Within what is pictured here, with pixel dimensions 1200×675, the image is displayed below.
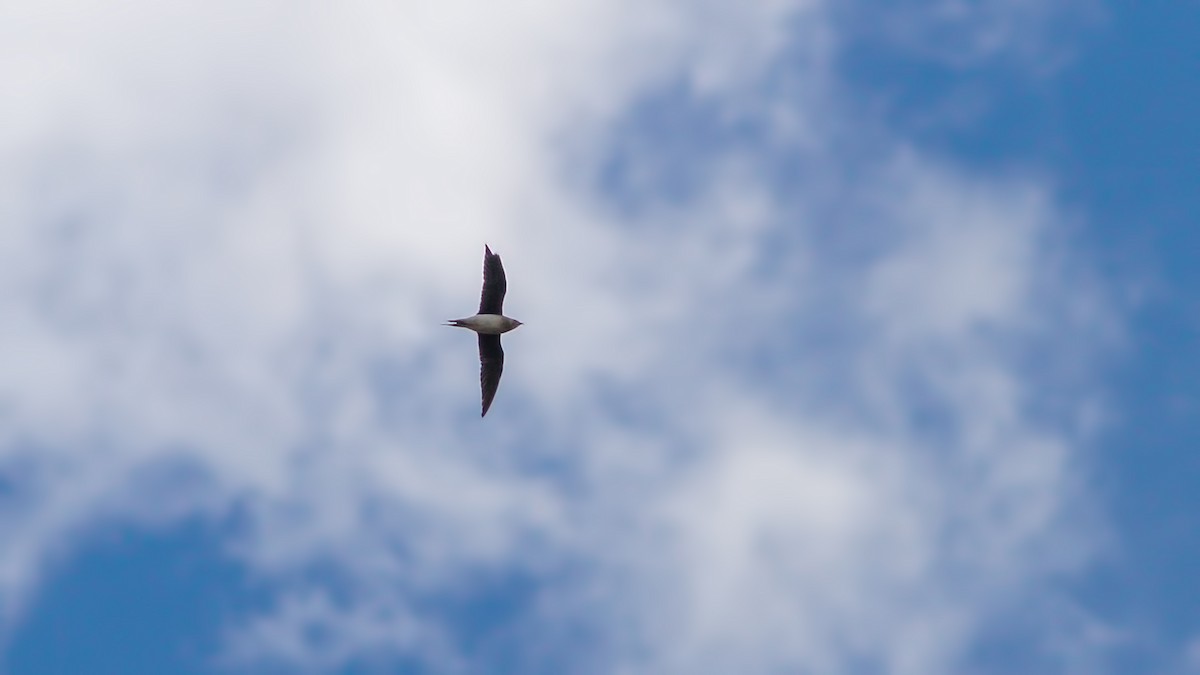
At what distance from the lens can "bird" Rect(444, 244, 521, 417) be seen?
74.0 meters

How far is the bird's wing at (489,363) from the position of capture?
75.6m

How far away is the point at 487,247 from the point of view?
243 feet

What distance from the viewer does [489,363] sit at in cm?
7594

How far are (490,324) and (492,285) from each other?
1.62m

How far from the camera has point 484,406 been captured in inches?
2953

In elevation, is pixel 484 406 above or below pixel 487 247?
below

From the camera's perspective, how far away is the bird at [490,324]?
74000 millimetres

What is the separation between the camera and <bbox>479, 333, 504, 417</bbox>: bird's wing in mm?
75562

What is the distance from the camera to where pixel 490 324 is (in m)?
74.4

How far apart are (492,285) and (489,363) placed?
370cm

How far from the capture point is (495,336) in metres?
75.7

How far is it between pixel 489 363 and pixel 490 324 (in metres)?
2.27

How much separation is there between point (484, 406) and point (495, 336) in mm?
3033

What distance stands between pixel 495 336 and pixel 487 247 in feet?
13.1
